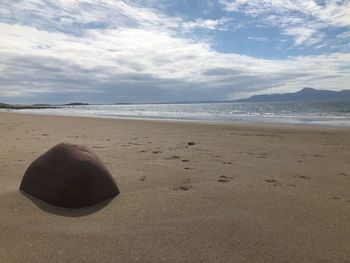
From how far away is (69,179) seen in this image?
11.5 ft

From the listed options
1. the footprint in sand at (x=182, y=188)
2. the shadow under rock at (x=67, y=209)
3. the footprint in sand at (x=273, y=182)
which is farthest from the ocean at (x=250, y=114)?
the shadow under rock at (x=67, y=209)

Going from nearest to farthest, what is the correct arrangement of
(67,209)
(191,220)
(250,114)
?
(191,220) < (67,209) < (250,114)

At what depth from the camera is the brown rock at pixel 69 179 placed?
3.52 meters

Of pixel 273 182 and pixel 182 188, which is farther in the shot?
pixel 273 182

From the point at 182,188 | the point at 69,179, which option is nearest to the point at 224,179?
the point at 182,188

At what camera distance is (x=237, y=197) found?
4016 millimetres

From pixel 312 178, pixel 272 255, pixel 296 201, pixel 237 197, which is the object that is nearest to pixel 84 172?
pixel 237 197

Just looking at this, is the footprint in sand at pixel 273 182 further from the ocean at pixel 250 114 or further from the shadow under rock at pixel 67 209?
A: the ocean at pixel 250 114

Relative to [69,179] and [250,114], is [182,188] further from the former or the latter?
[250,114]

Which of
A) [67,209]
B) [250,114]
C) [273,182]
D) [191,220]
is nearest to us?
[191,220]

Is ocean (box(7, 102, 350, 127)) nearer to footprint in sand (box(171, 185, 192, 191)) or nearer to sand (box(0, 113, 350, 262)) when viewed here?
sand (box(0, 113, 350, 262))

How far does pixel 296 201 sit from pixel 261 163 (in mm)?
2292

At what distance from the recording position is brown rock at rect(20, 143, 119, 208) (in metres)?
3.52

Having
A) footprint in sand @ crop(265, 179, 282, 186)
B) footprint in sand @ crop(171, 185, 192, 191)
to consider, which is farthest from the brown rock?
footprint in sand @ crop(265, 179, 282, 186)
